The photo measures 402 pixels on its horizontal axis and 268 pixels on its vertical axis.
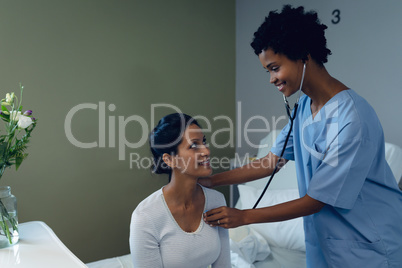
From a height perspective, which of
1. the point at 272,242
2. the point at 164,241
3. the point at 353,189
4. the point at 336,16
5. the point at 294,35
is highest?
the point at 336,16

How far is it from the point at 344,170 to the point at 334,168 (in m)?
0.03

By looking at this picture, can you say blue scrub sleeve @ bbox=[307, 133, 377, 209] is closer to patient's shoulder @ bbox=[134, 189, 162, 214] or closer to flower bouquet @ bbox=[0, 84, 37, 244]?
patient's shoulder @ bbox=[134, 189, 162, 214]

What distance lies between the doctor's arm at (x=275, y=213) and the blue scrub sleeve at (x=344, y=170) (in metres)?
0.04

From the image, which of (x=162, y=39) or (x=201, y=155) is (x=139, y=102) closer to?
(x=162, y=39)

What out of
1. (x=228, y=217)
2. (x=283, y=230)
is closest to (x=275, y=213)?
(x=228, y=217)

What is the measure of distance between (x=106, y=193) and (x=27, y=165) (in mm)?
546

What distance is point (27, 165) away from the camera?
6.63 feet

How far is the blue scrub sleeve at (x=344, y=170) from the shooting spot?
979 mm

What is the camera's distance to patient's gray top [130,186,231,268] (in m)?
1.11

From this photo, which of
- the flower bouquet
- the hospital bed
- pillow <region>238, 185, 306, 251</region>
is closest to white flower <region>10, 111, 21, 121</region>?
the flower bouquet

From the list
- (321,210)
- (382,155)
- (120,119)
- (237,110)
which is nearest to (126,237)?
(120,119)

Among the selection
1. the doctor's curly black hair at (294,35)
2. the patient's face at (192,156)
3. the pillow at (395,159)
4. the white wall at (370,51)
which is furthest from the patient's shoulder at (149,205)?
the white wall at (370,51)

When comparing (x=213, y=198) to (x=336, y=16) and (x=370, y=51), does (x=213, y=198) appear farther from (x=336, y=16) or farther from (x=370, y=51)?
(x=336, y=16)

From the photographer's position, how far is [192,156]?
4.08ft
